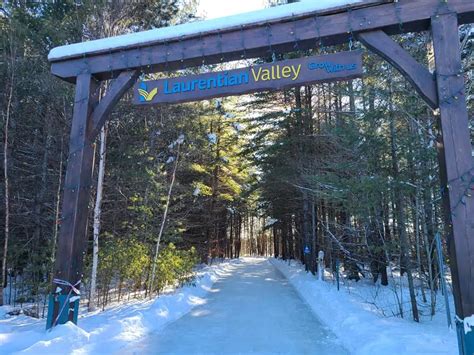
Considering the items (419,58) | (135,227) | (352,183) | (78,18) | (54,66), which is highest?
(78,18)

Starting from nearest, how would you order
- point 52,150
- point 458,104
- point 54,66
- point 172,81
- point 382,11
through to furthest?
point 458,104, point 382,11, point 172,81, point 54,66, point 52,150

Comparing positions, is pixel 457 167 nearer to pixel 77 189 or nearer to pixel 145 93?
pixel 145 93

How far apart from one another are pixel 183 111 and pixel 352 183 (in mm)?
7239

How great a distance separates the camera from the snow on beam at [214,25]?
4.96 m

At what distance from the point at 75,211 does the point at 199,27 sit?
3.24m

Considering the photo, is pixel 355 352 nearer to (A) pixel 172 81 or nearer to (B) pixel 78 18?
(A) pixel 172 81

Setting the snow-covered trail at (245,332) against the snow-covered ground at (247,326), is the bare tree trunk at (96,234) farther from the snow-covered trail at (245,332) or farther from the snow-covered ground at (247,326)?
the snow-covered trail at (245,332)

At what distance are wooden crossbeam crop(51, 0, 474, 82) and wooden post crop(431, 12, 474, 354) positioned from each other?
0.93ft

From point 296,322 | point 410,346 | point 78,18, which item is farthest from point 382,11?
point 78,18

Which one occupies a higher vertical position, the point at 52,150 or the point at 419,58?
the point at 419,58

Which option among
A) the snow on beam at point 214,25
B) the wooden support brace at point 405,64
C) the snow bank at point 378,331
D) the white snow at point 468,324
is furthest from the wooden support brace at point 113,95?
the white snow at point 468,324

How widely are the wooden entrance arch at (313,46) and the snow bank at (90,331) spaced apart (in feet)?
1.42

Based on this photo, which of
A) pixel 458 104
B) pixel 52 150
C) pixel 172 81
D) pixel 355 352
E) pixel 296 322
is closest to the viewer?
pixel 458 104

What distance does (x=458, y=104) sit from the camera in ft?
13.9
